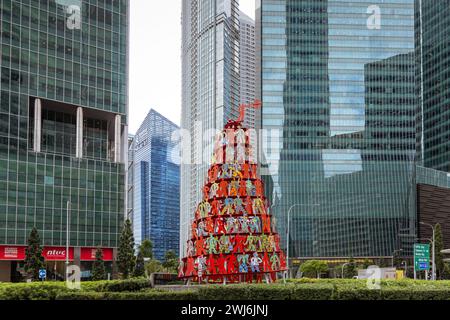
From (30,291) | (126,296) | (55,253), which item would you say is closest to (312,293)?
(126,296)

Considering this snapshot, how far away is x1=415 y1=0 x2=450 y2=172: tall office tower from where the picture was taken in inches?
6713

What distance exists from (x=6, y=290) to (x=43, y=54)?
63051 millimetres

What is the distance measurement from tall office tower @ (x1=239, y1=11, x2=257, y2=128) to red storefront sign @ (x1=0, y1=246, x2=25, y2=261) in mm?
99840

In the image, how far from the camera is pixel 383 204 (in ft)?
473

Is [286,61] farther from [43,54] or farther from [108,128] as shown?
[43,54]

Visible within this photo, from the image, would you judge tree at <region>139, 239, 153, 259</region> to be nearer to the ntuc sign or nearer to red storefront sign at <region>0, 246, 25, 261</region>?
the ntuc sign

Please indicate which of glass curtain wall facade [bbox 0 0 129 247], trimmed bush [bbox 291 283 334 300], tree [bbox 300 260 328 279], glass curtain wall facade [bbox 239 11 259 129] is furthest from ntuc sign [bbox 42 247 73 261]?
glass curtain wall facade [bbox 239 11 259 129]

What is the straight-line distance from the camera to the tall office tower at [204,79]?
158875 millimetres

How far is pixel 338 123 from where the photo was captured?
5728 inches

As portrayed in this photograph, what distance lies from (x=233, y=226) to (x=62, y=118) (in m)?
57.9

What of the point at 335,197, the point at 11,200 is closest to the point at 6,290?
the point at 11,200

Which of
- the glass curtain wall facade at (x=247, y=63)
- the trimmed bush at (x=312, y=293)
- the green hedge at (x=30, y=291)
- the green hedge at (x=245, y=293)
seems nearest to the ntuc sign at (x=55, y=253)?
the green hedge at (x=30, y=291)

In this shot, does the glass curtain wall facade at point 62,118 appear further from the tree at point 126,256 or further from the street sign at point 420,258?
the street sign at point 420,258
